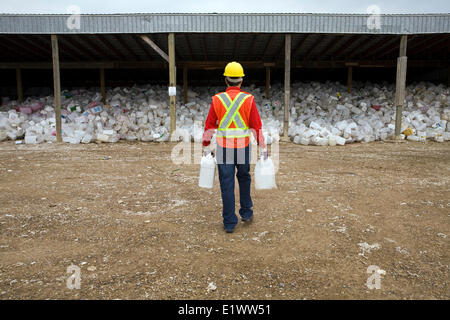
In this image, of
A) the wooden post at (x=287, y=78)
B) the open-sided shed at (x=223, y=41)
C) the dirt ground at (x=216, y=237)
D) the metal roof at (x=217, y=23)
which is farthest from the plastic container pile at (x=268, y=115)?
the dirt ground at (x=216, y=237)

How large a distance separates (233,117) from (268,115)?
9.79 metres

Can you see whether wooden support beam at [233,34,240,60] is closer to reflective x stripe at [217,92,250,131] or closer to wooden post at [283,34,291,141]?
wooden post at [283,34,291,141]

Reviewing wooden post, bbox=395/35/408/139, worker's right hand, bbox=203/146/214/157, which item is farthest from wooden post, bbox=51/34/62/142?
wooden post, bbox=395/35/408/139

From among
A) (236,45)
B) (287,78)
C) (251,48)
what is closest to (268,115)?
(251,48)

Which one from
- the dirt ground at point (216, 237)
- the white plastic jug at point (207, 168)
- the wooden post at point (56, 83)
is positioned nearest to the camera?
the dirt ground at point (216, 237)

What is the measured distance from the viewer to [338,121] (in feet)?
38.4

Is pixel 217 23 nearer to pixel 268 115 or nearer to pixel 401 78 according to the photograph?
pixel 268 115

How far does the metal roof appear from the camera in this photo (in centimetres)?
947

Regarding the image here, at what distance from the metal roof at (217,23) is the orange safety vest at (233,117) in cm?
697

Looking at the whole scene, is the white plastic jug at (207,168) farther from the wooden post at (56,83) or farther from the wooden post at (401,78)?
the wooden post at (401,78)

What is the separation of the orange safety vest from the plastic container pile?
697 cm

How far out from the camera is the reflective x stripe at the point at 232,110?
325 cm

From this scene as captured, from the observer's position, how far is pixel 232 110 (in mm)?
3270

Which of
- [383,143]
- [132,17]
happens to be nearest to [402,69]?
[383,143]
